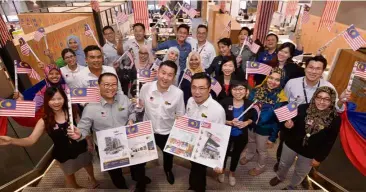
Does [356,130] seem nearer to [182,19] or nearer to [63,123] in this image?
[63,123]

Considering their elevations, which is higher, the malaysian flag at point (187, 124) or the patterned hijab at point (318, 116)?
the patterned hijab at point (318, 116)

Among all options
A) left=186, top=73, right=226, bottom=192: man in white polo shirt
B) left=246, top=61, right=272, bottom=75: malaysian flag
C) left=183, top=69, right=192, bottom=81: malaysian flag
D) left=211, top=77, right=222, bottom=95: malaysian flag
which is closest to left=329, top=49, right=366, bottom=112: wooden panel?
left=246, top=61, right=272, bottom=75: malaysian flag

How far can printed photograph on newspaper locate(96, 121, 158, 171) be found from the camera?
2.53 m

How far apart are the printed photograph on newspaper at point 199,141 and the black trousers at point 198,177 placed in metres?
0.43

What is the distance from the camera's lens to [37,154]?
4004mm

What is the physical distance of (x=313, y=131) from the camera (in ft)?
8.46

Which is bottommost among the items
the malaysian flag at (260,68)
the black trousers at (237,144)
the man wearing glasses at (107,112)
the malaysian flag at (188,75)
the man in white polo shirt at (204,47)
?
the black trousers at (237,144)

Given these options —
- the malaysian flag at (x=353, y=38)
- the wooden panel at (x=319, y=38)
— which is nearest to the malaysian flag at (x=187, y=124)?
the malaysian flag at (x=353, y=38)

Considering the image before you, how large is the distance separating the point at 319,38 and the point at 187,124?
10291 millimetres

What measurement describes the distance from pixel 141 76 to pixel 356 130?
3.16 meters

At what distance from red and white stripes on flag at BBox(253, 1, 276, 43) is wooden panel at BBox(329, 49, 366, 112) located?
9.12 feet

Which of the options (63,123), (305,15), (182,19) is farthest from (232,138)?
(182,19)

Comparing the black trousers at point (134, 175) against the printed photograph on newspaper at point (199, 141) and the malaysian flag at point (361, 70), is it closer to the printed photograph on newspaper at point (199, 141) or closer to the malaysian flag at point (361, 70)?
the printed photograph on newspaper at point (199, 141)

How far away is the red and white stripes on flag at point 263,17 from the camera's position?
6.15m
